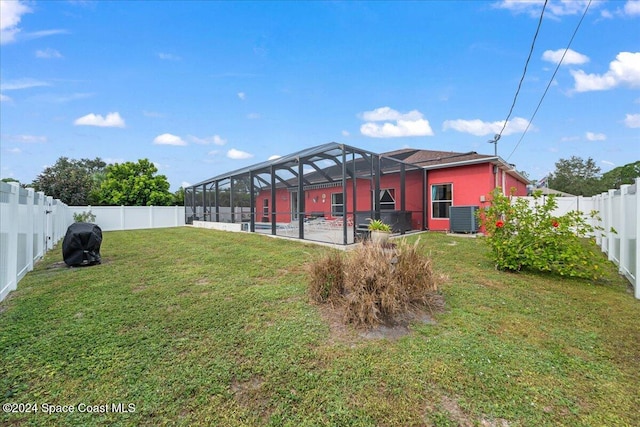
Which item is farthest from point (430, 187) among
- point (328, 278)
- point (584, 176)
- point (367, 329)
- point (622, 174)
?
point (622, 174)

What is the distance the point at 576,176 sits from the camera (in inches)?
1430

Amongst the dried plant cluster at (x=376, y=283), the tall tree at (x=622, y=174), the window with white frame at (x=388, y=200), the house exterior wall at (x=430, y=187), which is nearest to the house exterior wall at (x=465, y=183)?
the house exterior wall at (x=430, y=187)

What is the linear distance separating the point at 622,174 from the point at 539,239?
46.0 metres

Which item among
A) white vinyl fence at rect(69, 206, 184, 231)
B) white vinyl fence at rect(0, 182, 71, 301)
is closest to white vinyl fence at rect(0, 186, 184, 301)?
white vinyl fence at rect(0, 182, 71, 301)

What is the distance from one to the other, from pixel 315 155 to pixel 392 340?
23.3ft

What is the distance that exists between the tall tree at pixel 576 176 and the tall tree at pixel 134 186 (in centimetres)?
4298

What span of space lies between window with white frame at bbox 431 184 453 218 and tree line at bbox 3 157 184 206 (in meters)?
18.4

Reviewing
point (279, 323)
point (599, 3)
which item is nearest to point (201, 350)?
point (279, 323)

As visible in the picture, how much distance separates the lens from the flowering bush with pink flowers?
4.77 meters

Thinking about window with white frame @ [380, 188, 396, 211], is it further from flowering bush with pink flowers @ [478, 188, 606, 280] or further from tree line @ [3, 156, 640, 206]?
flowering bush with pink flowers @ [478, 188, 606, 280]

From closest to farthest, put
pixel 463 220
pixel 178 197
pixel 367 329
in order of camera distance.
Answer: pixel 367 329 < pixel 463 220 < pixel 178 197

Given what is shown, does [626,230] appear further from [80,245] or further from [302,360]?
[80,245]

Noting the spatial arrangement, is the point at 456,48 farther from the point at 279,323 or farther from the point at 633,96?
the point at 279,323

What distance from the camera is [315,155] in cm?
916
